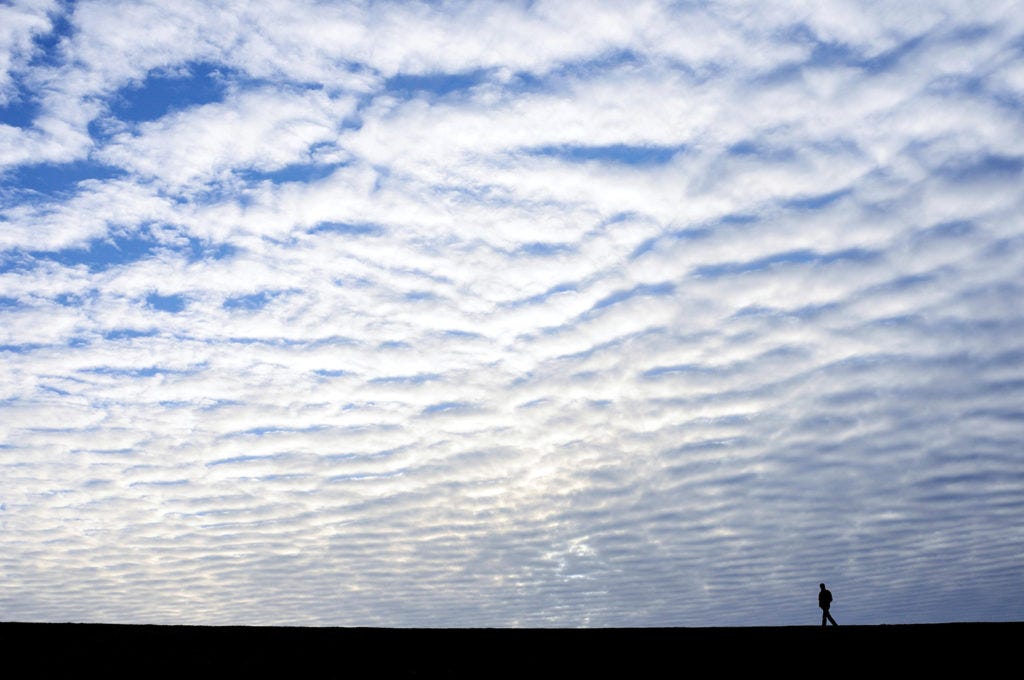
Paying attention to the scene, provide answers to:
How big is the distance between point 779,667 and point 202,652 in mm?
15768

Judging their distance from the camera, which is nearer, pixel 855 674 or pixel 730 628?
pixel 855 674

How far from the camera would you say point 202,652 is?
23.7 meters

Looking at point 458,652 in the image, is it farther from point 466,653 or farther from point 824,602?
point 824,602

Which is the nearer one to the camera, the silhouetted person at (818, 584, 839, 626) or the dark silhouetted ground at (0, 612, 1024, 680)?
the dark silhouetted ground at (0, 612, 1024, 680)

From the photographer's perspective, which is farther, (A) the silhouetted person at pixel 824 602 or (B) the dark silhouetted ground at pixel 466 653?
(A) the silhouetted person at pixel 824 602

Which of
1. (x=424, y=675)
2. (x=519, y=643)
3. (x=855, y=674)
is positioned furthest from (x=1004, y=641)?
(x=424, y=675)

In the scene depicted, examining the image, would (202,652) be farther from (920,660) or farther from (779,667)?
(920,660)

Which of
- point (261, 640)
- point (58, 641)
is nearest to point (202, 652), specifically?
point (261, 640)

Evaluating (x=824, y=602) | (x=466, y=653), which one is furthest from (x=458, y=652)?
(x=824, y=602)

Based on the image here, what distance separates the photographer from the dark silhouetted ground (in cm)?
2230

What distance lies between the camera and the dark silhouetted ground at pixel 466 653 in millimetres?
22297

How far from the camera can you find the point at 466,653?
991 inches

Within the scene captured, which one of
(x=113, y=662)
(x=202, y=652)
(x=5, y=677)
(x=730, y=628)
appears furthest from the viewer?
(x=730, y=628)

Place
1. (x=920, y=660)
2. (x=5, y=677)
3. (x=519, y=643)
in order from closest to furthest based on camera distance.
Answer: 1. (x=5, y=677)
2. (x=920, y=660)
3. (x=519, y=643)
